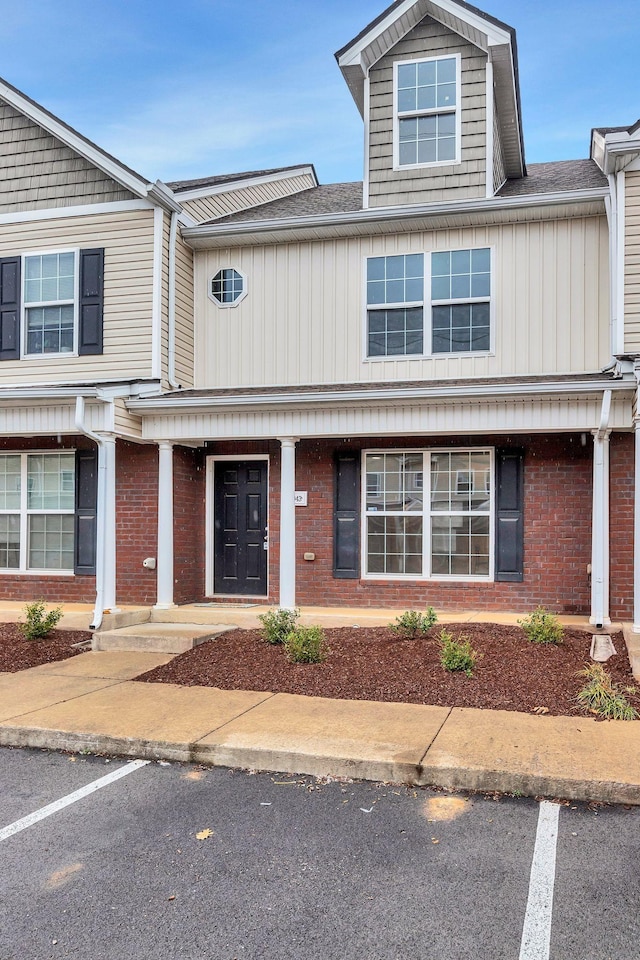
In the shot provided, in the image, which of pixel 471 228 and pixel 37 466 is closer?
pixel 471 228

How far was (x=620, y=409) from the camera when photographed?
347 inches

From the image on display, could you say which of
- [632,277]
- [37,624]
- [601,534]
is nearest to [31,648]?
[37,624]

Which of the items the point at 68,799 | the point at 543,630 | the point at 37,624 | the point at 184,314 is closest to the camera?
the point at 68,799

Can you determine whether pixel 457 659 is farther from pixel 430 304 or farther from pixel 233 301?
pixel 233 301

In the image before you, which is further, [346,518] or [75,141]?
[75,141]

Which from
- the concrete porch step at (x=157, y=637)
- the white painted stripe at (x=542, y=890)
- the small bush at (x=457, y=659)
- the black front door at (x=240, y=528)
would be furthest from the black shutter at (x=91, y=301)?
the white painted stripe at (x=542, y=890)

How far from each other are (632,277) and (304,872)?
7.90 meters

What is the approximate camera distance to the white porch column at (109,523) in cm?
988

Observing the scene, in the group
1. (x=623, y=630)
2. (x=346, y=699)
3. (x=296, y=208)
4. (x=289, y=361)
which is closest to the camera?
(x=346, y=699)

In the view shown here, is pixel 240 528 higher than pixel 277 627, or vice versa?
pixel 240 528

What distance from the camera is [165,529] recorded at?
34.0 ft

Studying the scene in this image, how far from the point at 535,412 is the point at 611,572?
2177 mm

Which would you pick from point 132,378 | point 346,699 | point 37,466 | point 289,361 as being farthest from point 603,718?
point 37,466

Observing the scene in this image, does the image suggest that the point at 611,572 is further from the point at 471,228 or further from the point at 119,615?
the point at 119,615
